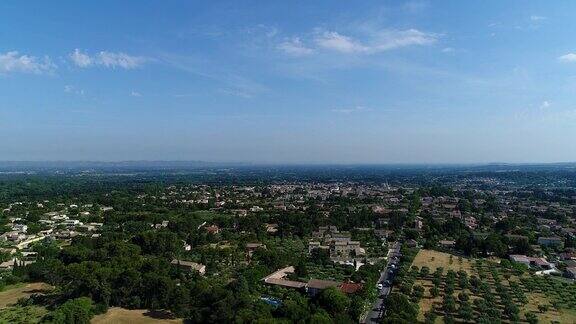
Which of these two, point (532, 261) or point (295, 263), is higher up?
point (295, 263)

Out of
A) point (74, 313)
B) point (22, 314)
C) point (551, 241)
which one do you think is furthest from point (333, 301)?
point (551, 241)

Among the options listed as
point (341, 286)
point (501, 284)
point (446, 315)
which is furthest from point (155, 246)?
point (501, 284)

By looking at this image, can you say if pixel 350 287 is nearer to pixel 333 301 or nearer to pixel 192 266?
pixel 333 301

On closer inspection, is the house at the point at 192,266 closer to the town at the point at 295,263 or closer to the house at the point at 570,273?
the town at the point at 295,263

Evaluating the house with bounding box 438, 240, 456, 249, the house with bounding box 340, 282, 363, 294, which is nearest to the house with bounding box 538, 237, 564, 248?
the house with bounding box 438, 240, 456, 249

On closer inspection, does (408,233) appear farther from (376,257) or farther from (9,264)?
(9,264)

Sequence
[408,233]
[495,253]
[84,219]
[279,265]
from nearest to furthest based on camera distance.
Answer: [279,265] → [495,253] → [408,233] → [84,219]

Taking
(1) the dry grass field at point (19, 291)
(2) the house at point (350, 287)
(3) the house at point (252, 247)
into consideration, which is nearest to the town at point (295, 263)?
(2) the house at point (350, 287)
